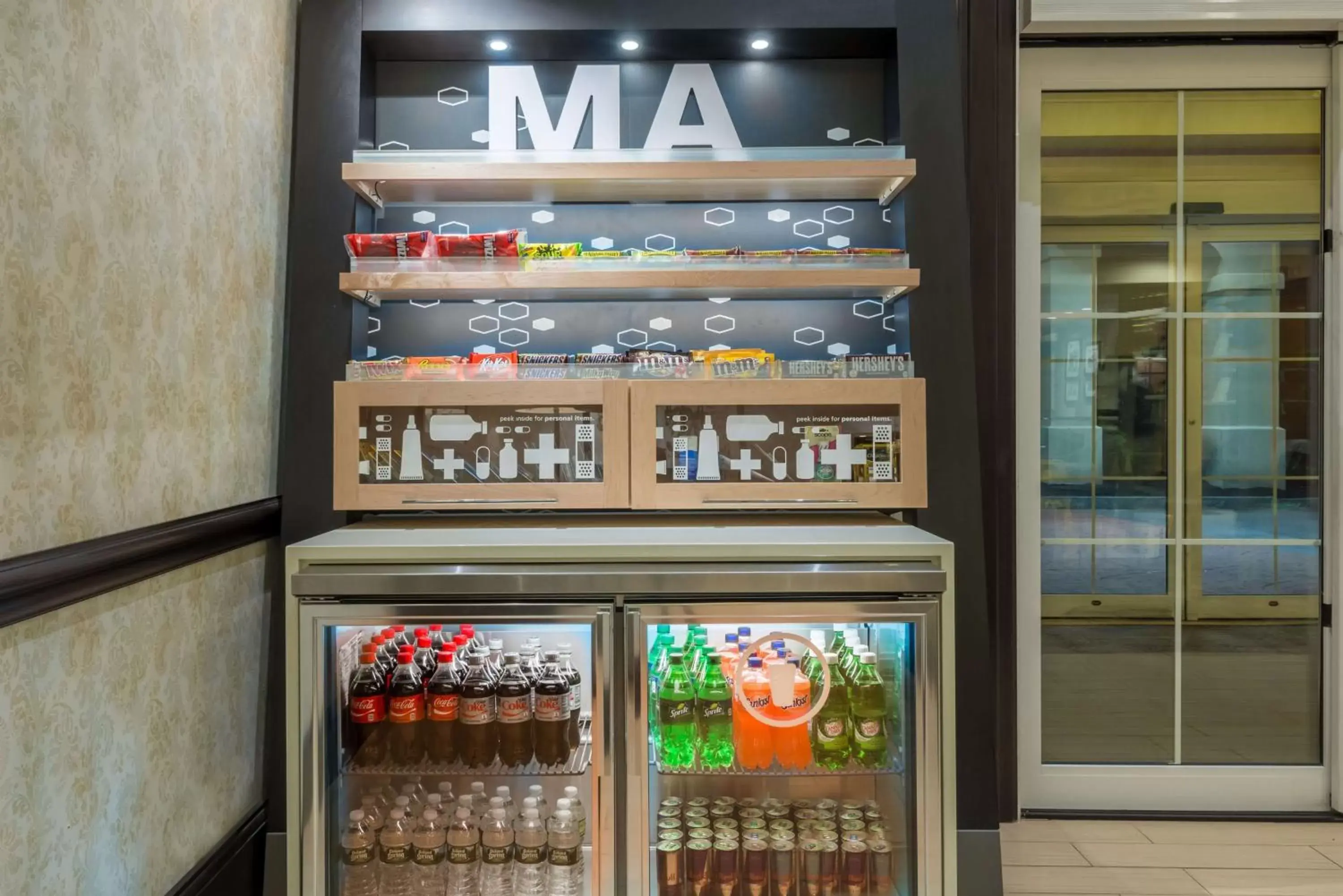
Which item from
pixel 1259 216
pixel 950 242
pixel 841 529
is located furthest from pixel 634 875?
pixel 1259 216

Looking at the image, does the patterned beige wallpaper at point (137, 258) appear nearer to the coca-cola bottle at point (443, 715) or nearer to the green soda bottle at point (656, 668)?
the coca-cola bottle at point (443, 715)

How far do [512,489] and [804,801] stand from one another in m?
1.07

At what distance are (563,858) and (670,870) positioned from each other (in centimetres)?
25

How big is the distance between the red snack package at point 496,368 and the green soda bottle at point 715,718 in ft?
2.98

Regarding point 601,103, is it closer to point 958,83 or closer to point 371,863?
point 958,83

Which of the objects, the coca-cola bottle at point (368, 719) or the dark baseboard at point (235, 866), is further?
the coca-cola bottle at point (368, 719)

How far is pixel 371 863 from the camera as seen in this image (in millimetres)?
2158

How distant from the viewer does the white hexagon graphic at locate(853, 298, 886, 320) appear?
2738 millimetres

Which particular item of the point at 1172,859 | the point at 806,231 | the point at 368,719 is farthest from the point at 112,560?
the point at 1172,859

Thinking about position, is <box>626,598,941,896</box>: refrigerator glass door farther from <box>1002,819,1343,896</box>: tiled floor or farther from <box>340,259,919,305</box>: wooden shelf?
<box>340,259,919,305</box>: wooden shelf

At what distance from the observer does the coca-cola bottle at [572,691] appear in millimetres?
2264

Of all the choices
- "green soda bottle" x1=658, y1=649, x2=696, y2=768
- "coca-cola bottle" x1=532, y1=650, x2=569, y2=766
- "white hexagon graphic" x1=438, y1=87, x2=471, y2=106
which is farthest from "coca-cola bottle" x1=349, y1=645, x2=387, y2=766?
"white hexagon graphic" x1=438, y1=87, x2=471, y2=106

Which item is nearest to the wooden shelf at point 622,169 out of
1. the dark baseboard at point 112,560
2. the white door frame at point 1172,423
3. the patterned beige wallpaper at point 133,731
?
the white door frame at point 1172,423

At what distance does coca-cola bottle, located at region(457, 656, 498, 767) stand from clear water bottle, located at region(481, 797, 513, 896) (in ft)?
0.38
